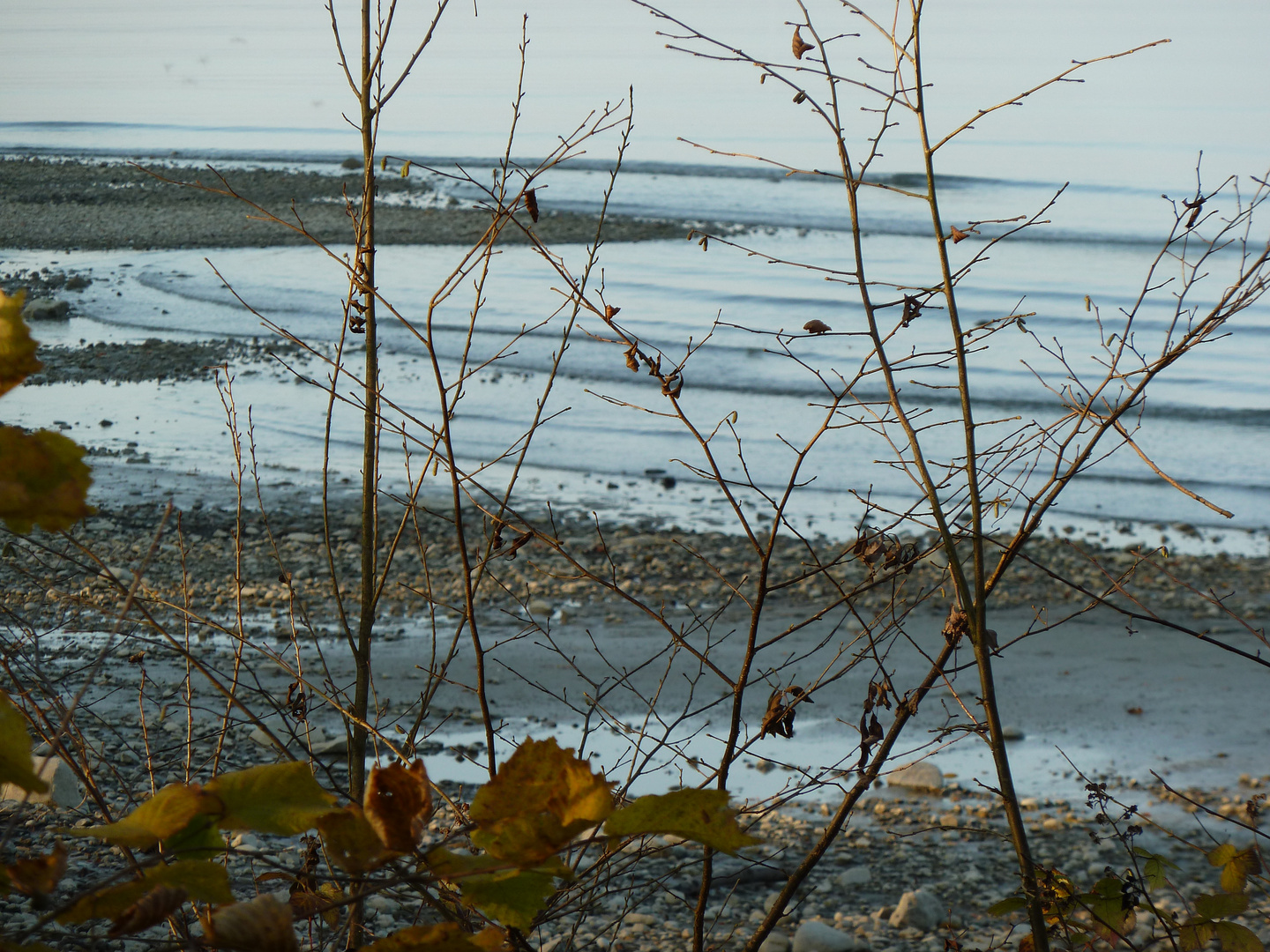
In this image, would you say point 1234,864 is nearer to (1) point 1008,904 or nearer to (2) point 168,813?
(1) point 1008,904

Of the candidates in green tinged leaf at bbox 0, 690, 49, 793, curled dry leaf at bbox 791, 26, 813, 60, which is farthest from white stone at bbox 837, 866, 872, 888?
green tinged leaf at bbox 0, 690, 49, 793

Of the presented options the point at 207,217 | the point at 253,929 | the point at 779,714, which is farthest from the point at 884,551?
the point at 207,217

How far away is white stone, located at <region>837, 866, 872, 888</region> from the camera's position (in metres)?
3.80

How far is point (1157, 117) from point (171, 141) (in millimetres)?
39926

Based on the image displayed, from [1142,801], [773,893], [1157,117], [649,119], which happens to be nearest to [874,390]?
[1142,801]

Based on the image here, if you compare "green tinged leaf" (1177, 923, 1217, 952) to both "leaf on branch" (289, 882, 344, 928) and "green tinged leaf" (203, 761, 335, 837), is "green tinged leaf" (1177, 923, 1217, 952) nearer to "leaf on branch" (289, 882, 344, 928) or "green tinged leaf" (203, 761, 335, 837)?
"leaf on branch" (289, 882, 344, 928)

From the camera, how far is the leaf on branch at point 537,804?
70cm

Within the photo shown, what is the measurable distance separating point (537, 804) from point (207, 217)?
2744 cm

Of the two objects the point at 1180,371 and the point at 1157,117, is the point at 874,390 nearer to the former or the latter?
the point at 1180,371

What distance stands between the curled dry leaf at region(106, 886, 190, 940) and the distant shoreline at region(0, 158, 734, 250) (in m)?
20.6

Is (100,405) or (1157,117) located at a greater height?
(1157,117)

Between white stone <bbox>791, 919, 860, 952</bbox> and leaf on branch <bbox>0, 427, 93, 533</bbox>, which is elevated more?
leaf on branch <bbox>0, 427, 93, 533</bbox>

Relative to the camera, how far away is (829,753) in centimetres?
482

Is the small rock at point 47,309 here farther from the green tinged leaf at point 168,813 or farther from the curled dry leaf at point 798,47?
the green tinged leaf at point 168,813
